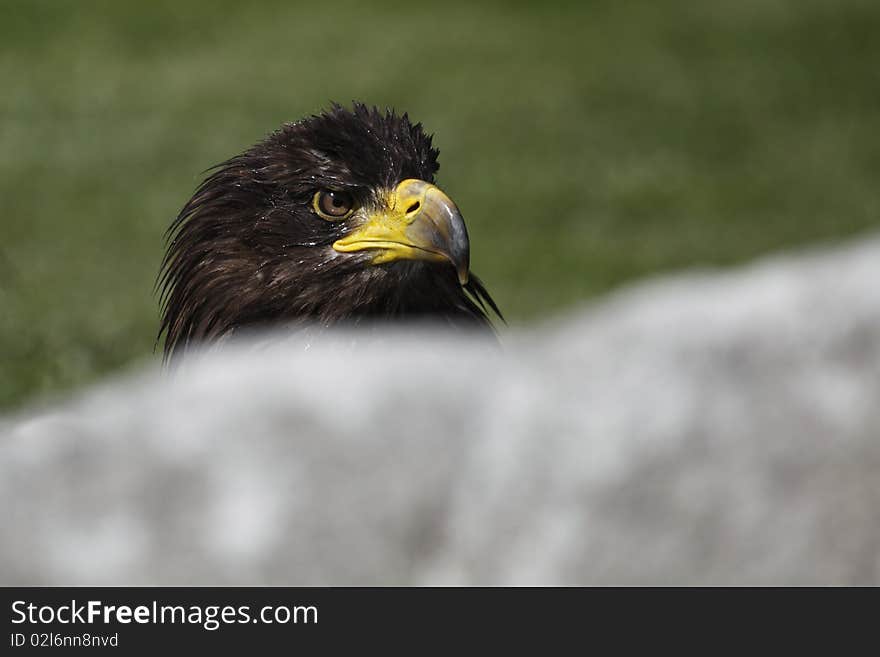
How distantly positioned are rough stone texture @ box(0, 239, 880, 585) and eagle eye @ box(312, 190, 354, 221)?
2.10 meters

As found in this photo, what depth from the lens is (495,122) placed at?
14477mm

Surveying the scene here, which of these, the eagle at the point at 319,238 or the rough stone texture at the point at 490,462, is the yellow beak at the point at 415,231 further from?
the rough stone texture at the point at 490,462

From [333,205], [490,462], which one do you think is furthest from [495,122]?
[490,462]

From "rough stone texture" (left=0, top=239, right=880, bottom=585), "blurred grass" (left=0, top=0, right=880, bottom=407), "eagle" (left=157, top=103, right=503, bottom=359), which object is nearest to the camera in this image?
"rough stone texture" (left=0, top=239, right=880, bottom=585)

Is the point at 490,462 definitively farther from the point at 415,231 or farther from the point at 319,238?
the point at 319,238

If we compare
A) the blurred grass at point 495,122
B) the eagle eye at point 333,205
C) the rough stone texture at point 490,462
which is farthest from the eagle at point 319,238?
the blurred grass at point 495,122

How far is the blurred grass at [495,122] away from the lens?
10.7 m

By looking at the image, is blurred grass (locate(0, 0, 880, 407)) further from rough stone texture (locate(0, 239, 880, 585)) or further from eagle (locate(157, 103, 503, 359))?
rough stone texture (locate(0, 239, 880, 585))

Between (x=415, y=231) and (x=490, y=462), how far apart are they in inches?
83.5

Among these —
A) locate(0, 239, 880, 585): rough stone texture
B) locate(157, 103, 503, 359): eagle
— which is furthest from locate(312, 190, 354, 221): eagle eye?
locate(0, 239, 880, 585): rough stone texture

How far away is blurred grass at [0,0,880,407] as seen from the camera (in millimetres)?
10695

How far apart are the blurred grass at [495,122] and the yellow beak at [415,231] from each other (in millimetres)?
3247
